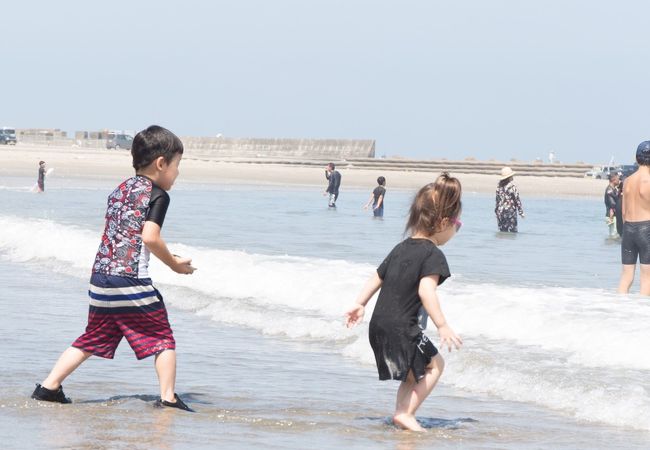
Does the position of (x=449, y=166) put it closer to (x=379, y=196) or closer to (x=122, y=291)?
(x=379, y=196)

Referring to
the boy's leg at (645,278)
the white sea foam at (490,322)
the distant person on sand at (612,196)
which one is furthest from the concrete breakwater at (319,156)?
the boy's leg at (645,278)

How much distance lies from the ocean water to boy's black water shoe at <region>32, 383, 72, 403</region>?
0.25 feet

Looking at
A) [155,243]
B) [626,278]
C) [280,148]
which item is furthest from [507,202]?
[280,148]

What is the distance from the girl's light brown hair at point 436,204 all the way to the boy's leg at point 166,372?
1439mm

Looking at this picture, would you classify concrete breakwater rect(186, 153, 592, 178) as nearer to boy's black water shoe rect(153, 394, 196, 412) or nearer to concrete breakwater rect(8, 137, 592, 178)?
concrete breakwater rect(8, 137, 592, 178)

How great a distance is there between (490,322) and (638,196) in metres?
1.92

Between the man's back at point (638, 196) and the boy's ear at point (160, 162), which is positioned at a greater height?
the boy's ear at point (160, 162)

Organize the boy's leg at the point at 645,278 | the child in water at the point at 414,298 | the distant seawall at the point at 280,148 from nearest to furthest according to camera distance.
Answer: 1. the child in water at the point at 414,298
2. the boy's leg at the point at 645,278
3. the distant seawall at the point at 280,148

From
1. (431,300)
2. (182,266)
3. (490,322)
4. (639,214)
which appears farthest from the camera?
(639,214)

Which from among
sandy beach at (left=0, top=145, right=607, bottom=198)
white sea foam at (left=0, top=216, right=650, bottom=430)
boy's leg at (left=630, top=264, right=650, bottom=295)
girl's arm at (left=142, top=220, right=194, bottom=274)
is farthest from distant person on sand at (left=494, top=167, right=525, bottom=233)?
sandy beach at (left=0, top=145, right=607, bottom=198)

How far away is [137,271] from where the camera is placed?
20.0 ft

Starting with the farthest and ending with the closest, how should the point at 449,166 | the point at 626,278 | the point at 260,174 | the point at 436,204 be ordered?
the point at 449,166
the point at 260,174
the point at 626,278
the point at 436,204

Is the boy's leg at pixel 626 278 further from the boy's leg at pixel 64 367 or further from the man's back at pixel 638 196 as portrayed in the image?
the boy's leg at pixel 64 367

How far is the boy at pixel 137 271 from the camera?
19.9 feet
